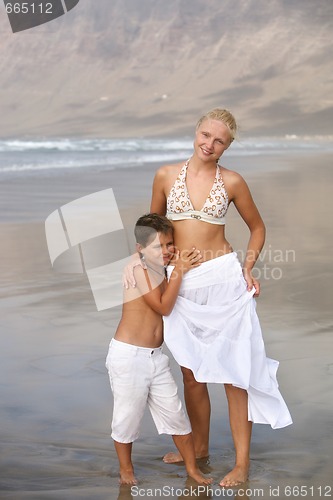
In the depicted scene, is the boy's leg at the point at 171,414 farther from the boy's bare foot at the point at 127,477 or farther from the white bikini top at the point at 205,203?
the white bikini top at the point at 205,203

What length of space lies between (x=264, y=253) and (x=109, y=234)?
1.72m

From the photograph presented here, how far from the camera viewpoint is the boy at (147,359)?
3701 mm

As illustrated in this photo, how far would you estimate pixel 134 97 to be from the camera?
31.9 m

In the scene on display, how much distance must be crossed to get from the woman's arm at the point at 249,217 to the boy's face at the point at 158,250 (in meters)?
0.34

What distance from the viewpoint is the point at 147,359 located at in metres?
3.72

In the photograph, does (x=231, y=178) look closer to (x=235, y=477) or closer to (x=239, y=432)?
(x=239, y=432)

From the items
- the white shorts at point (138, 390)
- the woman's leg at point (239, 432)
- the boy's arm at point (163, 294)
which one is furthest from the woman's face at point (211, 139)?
the woman's leg at point (239, 432)

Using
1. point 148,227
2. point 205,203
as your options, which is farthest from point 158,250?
point 205,203

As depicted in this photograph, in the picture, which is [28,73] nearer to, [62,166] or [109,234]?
[62,166]

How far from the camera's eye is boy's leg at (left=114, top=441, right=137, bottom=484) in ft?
12.0

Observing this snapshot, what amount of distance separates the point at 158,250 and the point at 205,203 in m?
0.29

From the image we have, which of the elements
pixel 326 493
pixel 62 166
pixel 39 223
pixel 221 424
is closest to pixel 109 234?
pixel 39 223

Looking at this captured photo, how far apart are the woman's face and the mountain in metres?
26.2

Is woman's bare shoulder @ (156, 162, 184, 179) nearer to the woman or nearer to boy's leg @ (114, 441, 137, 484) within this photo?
the woman
